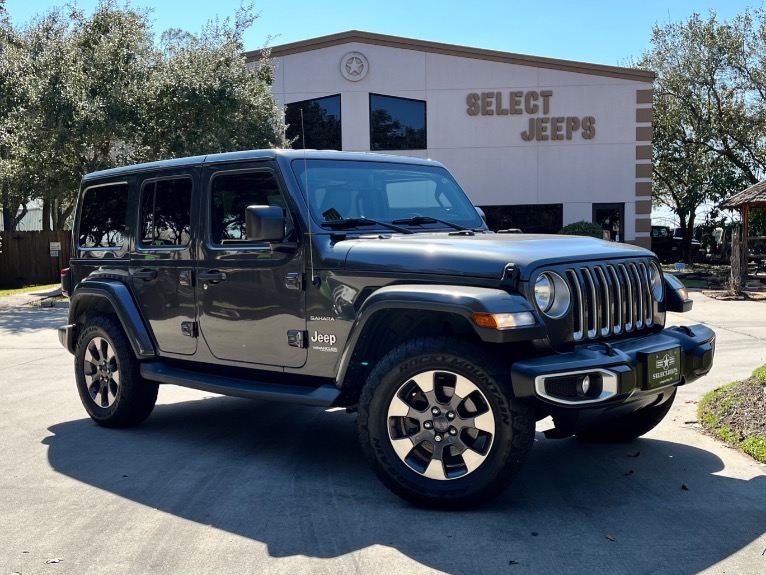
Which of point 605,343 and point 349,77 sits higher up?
point 349,77

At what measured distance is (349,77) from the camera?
27469 millimetres

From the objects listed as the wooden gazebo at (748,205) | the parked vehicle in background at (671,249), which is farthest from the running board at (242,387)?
the parked vehicle in background at (671,249)

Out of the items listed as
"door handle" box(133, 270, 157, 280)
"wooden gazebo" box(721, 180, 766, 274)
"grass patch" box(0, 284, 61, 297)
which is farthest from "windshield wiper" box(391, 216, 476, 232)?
"grass patch" box(0, 284, 61, 297)

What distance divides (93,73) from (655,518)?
20.1 meters

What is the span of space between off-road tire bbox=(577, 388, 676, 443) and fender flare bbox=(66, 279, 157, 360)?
3.30 metres

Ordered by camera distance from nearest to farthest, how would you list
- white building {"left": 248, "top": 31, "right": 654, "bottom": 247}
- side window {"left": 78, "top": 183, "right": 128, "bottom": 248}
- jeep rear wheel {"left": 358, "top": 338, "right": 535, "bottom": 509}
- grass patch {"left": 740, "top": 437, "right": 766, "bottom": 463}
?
jeep rear wheel {"left": 358, "top": 338, "right": 535, "bottom": 509} < grass patch {"left": 740, "top": 437, "right": 766, "bottom": 463} < side window {"left": 78, "top": 183, "right": 128, "bottom": 248} < white building {"left": 248, "top": 31, "right": 654, "bottom": 247}

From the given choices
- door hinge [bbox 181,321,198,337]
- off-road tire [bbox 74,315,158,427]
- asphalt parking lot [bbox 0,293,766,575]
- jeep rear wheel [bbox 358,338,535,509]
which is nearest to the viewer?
asphalt parking lot [bbox 0,293,766,575]

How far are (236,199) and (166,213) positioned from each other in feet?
2.65

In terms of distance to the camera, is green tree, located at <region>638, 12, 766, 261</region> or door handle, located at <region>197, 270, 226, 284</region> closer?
door handle, located at <region>197, 270, 226, 284</region>

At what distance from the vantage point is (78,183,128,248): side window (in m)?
6.77

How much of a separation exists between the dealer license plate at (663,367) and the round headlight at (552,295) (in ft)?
1.75

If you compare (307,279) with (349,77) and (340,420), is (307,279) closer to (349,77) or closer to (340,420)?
(340,420)

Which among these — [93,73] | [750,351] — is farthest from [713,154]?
[750,351]

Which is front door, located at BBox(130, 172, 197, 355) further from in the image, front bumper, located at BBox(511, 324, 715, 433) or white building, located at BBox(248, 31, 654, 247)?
white building, located at BBox(248, 31, 654, 247)
